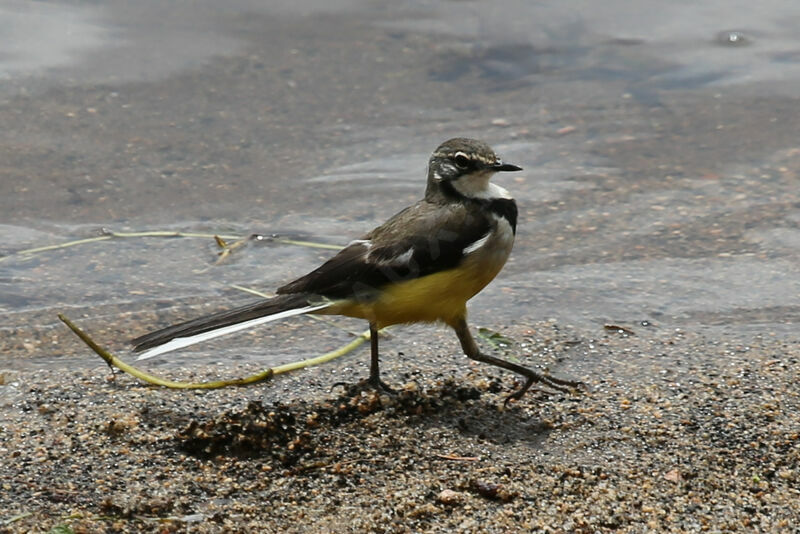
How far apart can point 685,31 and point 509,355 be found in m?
5.87

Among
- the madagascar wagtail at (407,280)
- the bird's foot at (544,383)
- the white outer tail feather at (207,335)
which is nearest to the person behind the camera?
the white outer tail feather at (207,335)

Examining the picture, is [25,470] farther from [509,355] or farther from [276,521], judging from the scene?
[509,355]

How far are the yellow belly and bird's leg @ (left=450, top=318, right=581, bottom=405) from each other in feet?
0.41

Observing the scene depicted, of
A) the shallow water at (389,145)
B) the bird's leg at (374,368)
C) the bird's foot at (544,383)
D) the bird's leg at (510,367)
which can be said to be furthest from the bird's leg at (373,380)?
the shallow water at (389,145)

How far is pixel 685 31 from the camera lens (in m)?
10.4

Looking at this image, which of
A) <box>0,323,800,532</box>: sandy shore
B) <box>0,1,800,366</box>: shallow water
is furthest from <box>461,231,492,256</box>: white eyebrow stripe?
<box>0,1,800,366</box>: shallow water

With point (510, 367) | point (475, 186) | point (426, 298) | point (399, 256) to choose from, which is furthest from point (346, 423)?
point (475, 186)

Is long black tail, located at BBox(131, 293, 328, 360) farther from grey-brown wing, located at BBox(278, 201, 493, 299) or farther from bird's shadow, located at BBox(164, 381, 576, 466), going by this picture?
bird's shadow, located at BBox(164, 381, 576, 466)

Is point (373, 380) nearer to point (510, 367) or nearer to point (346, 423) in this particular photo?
point (346, 423)

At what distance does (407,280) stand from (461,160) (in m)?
0.70

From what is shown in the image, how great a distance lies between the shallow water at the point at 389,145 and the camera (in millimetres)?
6594

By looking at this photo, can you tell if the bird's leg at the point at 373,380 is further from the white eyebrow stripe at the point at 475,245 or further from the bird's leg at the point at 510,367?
the white eyebrow stripe at the point at 475,245

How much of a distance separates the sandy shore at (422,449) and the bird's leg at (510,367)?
59mm

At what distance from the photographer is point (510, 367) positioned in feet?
16.9
